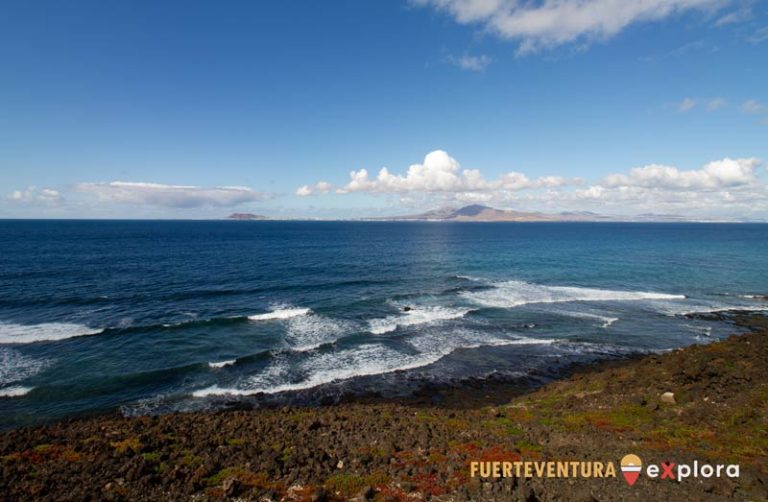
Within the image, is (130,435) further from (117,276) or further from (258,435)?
(117,276)

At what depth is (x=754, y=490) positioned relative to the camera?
11.5 metres

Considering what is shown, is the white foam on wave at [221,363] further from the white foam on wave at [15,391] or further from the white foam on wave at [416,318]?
the white foam on wave at [416,318]

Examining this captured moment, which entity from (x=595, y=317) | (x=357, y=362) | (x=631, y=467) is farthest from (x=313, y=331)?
(x=595, y=317)

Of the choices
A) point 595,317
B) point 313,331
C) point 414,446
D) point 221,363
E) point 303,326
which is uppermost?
point 414,446

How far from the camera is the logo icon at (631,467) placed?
12.6 m

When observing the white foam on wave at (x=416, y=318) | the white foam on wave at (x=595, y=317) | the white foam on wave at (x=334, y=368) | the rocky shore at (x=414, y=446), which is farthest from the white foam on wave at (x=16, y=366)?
the white foam on wave at (x=595, y=317)

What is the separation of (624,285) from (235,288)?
62731mm

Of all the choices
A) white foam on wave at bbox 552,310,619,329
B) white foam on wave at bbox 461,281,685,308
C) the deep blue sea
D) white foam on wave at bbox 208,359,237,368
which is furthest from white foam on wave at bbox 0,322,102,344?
white foam on wave at bbox 552,310,619,329

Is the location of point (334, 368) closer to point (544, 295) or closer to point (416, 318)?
point (416, 318)

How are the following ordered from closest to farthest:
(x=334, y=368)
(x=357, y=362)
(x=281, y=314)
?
(x=334, y=368) < (x=357, y=362) < (x=281, y=314)

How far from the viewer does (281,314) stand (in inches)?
1617

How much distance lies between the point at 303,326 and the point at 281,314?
15.4 feet

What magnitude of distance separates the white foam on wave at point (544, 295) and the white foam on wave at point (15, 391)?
43803 mm

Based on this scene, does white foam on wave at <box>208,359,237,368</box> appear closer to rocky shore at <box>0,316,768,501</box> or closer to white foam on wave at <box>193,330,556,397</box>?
white foam on wave at <box>193,330,556,397</box>
